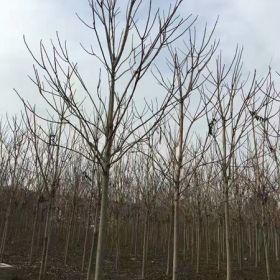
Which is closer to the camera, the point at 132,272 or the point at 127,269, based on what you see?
the point at 132,272

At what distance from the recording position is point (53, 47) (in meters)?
3.05

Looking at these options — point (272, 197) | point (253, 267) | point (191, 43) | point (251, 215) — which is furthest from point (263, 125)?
point (251, 215)

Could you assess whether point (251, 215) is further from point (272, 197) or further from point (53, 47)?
point (53, 47)

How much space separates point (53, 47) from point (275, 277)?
301 inches

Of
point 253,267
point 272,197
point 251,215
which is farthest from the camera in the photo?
point 251,215

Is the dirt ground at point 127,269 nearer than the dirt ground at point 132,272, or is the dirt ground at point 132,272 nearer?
the dirt ground at point 132,272

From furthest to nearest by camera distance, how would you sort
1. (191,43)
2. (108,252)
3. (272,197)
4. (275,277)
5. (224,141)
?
1. (108,252)
2. (275,277)
3. (272,197)
4. (224,141)
5. (191,43)

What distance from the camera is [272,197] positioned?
24.2ft

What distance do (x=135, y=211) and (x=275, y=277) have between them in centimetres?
671

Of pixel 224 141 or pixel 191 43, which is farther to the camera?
pixel 224 141

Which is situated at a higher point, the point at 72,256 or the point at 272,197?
the point at 272,197

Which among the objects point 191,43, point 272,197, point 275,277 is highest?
point 191,43

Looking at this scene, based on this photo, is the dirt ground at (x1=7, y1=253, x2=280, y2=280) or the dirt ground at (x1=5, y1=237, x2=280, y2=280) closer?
the dirt ground at (x1=7, y1=253, x2=280, y2=280)

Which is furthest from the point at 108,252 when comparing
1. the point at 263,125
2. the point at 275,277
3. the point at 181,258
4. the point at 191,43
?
the point at 191,43
